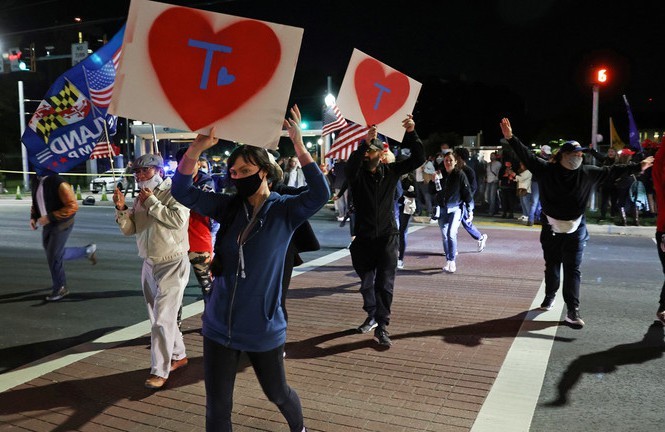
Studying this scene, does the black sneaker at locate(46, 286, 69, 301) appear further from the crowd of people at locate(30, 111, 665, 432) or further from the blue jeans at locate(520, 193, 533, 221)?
the blue jeans at locate(520, 193, 533, 221)

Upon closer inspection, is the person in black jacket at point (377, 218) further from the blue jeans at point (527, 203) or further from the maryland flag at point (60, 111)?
the blue jeans at point (527, 203)

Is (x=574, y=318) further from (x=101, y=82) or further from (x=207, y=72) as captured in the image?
(x=101, y=82)

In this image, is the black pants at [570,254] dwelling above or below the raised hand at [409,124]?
below

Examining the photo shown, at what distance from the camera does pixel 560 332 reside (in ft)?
20.0

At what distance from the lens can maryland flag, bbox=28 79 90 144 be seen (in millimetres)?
6707

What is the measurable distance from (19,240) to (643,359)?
12.5m

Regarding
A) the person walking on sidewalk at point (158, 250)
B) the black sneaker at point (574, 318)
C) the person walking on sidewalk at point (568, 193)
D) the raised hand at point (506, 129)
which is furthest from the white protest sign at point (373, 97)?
the black sneaker at point (574, 318)

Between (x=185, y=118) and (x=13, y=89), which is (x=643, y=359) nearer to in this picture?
(x=185, y=118)

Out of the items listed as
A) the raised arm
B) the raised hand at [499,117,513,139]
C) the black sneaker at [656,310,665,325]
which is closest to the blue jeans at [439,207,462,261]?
the raised arm

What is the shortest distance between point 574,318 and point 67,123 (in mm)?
5970

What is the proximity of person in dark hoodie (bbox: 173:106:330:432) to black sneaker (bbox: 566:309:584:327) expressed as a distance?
414 centimetres

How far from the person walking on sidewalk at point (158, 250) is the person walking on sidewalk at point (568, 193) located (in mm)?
3487

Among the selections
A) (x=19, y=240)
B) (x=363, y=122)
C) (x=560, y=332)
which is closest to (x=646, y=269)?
(x=560, y=332)

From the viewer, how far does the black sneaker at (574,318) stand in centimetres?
628
